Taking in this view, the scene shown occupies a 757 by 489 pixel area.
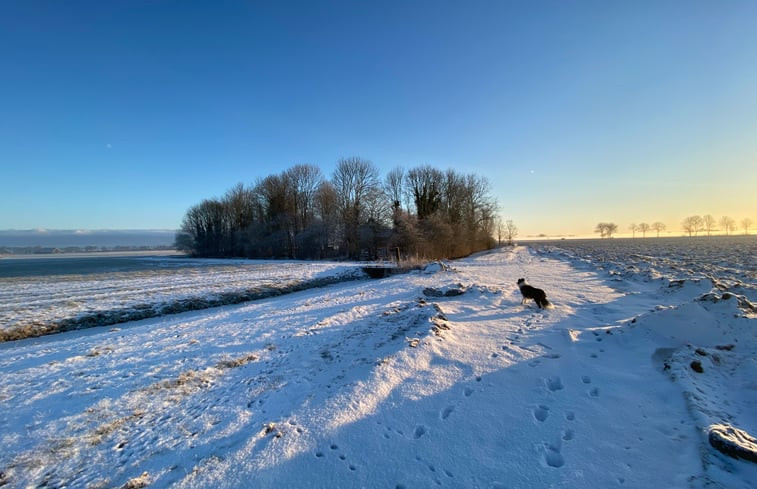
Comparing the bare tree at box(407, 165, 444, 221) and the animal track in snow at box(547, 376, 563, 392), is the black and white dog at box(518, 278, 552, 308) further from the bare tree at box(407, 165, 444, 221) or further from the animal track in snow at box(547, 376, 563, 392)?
the bare tree at box(407, 165, 444, 221)

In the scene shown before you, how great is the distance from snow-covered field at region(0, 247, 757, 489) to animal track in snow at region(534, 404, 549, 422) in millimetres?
27

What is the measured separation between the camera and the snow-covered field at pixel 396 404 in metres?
3.30

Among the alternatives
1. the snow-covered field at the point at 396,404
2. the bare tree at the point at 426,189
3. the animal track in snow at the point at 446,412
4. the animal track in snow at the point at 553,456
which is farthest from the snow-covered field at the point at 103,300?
the bare tree at the point at 426,189

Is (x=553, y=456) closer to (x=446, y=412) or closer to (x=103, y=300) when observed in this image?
(x=446, y=412)

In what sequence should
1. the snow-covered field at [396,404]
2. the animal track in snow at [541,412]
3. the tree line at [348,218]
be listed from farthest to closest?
the tree line at [348,218], the animal track in snow at [541,412], the snow-covered field at [396,404]

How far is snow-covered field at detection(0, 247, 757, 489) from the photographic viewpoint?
3297mm

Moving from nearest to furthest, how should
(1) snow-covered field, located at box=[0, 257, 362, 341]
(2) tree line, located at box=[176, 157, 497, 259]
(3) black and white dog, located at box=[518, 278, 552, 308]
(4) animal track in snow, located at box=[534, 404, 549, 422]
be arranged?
(4) animal track in snow, located at box=[534, 404, 549, 422] < (3) black and white dog, located at box=[518, 278, 552, 308] < (1) snow-covered field, located at box=[0, 257, 362, 341] < (2) tree line, located at box=[176, 157, 497, 259]

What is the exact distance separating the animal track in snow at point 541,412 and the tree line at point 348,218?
3116cm

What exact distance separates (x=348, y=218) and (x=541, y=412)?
135 ft

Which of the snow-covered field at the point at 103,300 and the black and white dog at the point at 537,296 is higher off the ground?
the black and white dog at the point at 537,296

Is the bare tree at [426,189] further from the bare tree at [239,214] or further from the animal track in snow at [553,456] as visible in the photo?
the animal track in snow at [553,456]

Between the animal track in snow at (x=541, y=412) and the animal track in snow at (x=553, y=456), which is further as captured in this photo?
the animal track in snow at (x=541, y=412)

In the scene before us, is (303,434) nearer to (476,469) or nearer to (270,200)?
(476,469)

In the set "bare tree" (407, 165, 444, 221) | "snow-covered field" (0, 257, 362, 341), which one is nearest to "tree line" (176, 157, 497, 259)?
"bare tree" (407, 165, 444, 221)
